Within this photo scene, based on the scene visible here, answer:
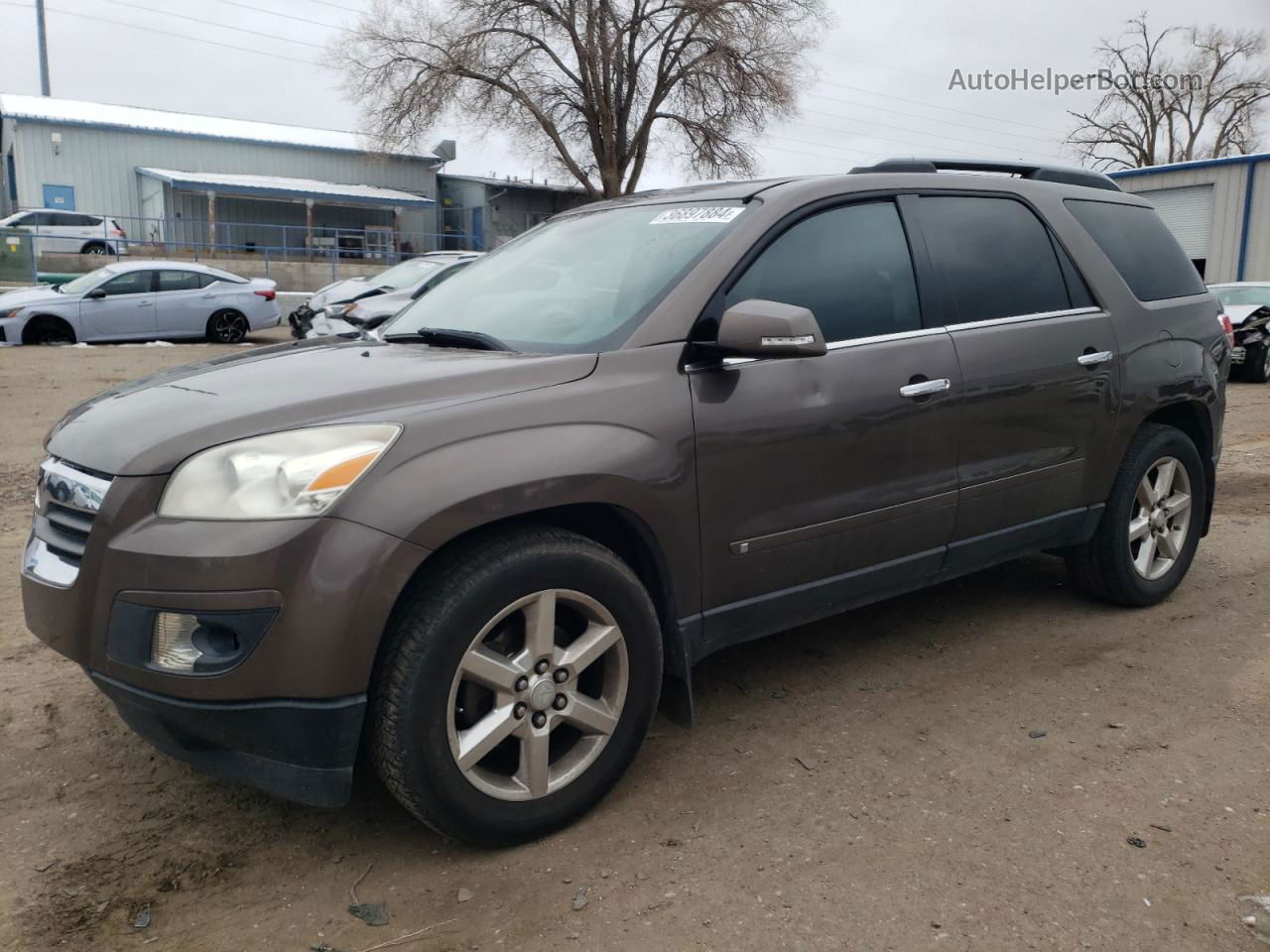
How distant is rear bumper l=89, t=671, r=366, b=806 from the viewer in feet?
7.73

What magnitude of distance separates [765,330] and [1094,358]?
6.04 ft

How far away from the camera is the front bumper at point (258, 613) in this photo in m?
2.30

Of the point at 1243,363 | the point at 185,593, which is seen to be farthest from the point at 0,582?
the point at 1243,363

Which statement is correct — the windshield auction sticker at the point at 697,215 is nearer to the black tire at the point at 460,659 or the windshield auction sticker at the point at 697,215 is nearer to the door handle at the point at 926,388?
the door handle at the point at 926,388

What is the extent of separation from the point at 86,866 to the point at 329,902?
2.11 ft

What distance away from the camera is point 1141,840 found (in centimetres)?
269

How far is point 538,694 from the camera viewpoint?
2.61 m

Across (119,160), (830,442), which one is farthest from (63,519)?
(119,160)

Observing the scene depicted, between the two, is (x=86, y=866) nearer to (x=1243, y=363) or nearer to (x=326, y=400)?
(x=326, y=400)

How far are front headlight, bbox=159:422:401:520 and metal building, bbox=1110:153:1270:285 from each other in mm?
25140

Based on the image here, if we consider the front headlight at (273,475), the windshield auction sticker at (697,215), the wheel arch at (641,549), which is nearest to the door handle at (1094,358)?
the windshield auction sticker at (697,215)

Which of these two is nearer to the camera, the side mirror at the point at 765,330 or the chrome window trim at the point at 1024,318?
the side mirror at the point at 765,330

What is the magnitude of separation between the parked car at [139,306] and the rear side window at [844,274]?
586 inches

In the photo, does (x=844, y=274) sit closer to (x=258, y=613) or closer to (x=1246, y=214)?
(x=258, y=613)
